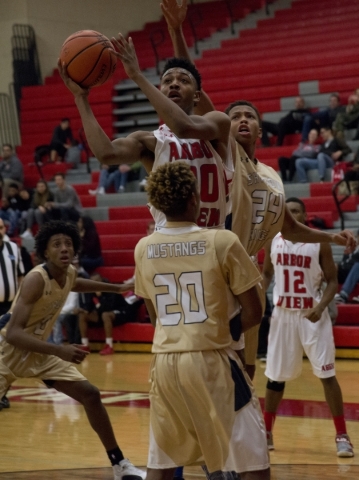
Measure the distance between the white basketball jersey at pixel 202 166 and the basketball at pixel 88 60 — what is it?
379mm

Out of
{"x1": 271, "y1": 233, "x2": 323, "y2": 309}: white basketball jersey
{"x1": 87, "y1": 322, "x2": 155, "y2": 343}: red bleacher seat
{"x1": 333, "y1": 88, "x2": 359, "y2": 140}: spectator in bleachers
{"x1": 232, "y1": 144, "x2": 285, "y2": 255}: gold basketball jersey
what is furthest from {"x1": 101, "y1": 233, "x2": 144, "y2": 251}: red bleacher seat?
{"x1": 232, "y1": 144, "x2": 285, "y2": 255}: gold basketball jersey

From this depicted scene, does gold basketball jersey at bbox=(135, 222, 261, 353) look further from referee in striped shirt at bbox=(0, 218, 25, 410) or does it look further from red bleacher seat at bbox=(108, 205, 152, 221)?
red bleacher seat at bbox=(108, 205, 152, 221)

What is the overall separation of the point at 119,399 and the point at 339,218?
17.9 feet

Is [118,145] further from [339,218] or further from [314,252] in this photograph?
[339,218]

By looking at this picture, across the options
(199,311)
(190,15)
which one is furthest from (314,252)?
(190,15)

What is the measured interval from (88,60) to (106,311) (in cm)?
817

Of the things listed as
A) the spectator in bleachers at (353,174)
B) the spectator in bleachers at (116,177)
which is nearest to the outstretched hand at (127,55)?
the spectator in bleachers at (353,174)

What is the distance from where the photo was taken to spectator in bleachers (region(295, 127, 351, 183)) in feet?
44.8

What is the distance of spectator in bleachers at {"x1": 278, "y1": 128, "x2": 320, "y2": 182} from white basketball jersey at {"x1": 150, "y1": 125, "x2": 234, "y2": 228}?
31.5 feet

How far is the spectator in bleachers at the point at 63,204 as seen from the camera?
45.9ft

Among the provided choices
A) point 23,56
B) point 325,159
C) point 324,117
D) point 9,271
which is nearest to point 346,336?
point 325,159

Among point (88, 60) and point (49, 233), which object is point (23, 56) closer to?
point (49, 233)

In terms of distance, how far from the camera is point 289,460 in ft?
19.2

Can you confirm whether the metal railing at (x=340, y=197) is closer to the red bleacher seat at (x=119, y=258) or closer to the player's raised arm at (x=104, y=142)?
the red bleacher seat at (x=119, y=258)
